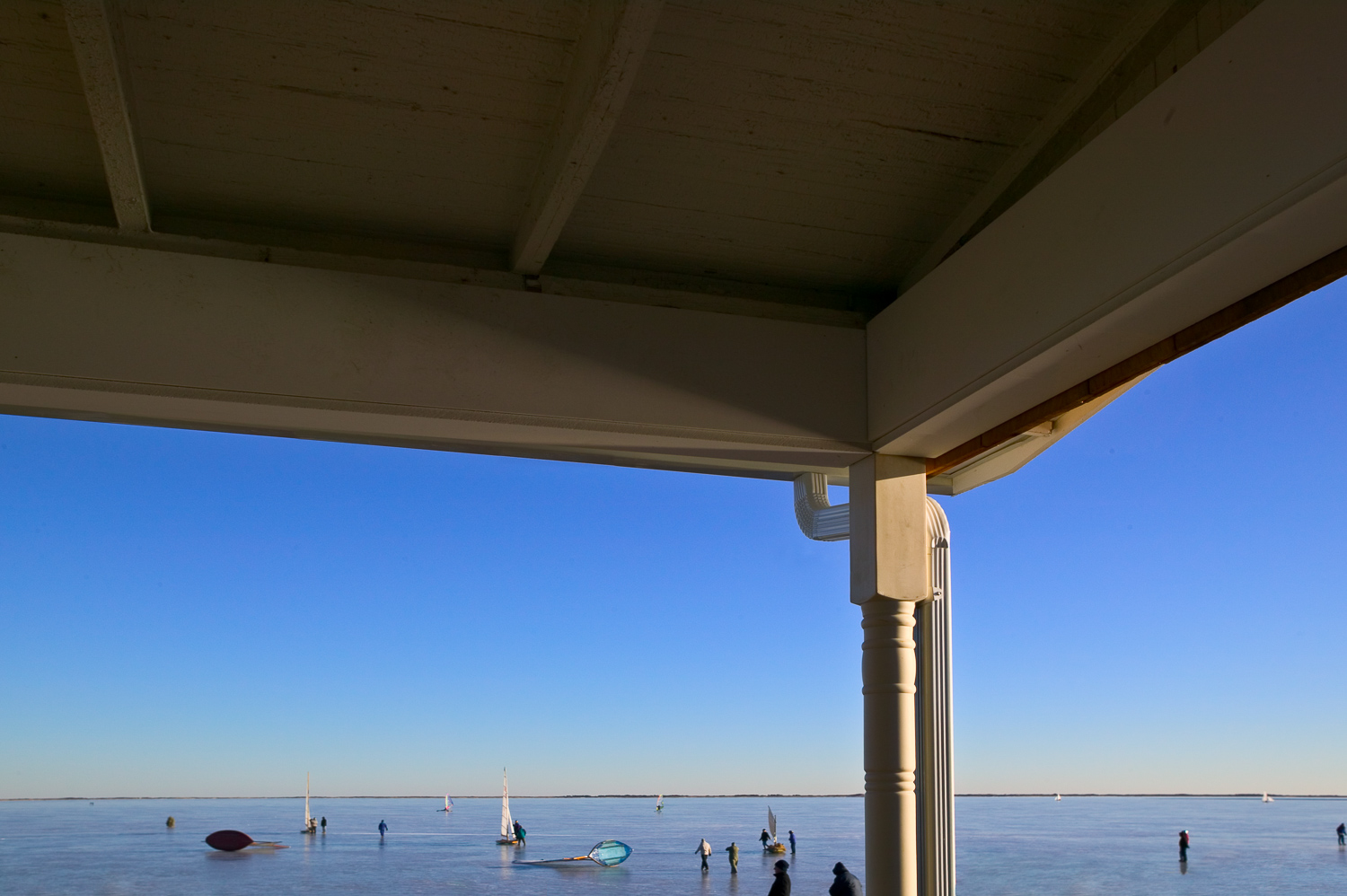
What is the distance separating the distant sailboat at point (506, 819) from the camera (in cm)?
3525

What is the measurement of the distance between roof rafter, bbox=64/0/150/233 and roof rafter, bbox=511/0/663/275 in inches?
33.3

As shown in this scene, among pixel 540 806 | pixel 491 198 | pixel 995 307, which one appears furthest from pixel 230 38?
pixel 540 806

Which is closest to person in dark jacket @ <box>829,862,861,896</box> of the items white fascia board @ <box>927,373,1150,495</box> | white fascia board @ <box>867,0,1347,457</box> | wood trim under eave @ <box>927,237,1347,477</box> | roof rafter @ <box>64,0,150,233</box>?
white fascia board @ <box>927,373,1150,495</box>

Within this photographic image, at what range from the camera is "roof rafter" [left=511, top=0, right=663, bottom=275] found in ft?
6.22

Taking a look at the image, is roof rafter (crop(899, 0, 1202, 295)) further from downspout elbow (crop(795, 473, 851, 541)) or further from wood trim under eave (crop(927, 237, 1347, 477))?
downspout elbow (crop(795, 473, 851, 541))

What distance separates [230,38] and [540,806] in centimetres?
8172

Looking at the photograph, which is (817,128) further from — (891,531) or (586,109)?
(891,531)

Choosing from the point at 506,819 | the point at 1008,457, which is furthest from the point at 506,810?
the point at 1008,457

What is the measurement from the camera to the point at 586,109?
6.91ft

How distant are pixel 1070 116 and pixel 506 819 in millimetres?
38188

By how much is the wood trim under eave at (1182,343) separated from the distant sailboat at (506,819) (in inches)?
1344

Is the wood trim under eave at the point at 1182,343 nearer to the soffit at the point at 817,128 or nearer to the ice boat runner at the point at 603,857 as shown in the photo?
the soffit at the point at 817,128

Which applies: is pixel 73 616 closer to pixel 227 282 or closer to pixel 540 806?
pixel 227 282

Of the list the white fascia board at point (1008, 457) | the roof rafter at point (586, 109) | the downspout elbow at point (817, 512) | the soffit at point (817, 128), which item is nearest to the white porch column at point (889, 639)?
the white fascia board at point (1008, 457)
